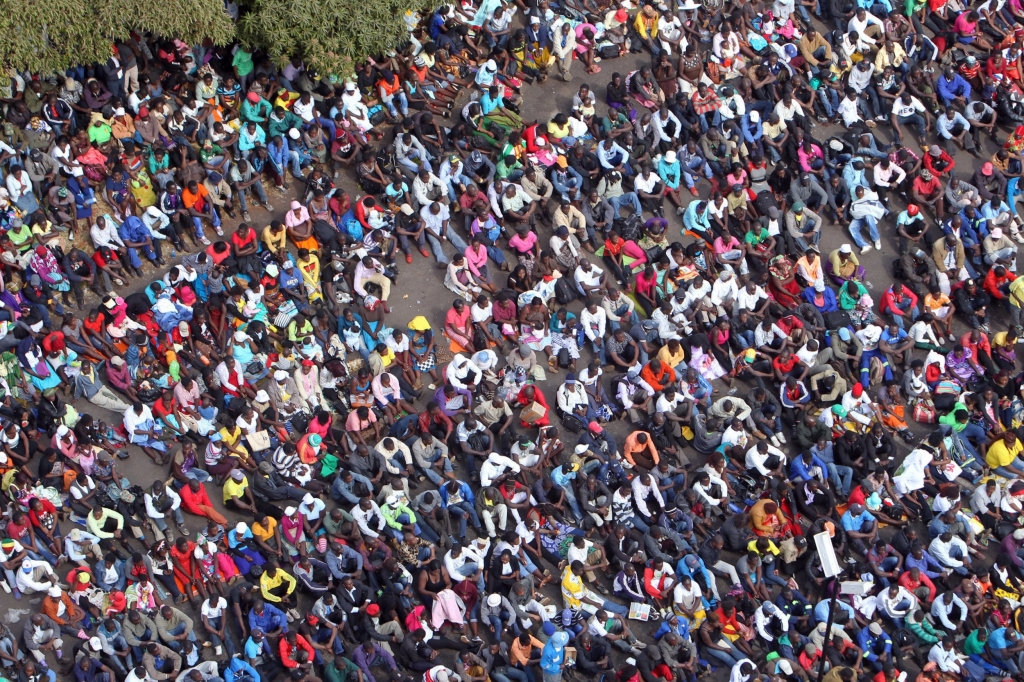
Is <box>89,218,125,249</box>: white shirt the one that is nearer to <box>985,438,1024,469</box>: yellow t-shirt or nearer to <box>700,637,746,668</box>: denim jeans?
<box>700,637,746,668</box>: denim jeans

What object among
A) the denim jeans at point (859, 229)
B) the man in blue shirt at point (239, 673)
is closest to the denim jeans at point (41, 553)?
the man in blue shirt at point (239, 673)

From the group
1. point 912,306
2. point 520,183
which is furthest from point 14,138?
point 912,306

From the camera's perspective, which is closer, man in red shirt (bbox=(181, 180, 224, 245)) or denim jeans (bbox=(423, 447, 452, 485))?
denim jeans (bbox=(423, 447, 452, 485))

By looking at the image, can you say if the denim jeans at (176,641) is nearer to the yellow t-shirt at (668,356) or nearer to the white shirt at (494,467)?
the white shirt at (494,467)

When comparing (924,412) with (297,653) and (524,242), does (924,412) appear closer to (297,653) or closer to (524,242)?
(524,242)

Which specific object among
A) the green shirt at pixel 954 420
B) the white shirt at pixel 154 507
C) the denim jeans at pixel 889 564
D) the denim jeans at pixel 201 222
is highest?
the green shirt at pixel 954 420

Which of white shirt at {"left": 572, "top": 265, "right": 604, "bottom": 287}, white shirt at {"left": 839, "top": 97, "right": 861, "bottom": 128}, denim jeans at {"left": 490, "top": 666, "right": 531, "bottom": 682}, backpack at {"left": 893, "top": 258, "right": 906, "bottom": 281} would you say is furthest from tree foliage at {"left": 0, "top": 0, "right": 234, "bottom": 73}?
backpack at {"left": 893, "top": 258, "right": 906, "bottom": 281}

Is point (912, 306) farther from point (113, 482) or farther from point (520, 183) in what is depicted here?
point (113, 482)
